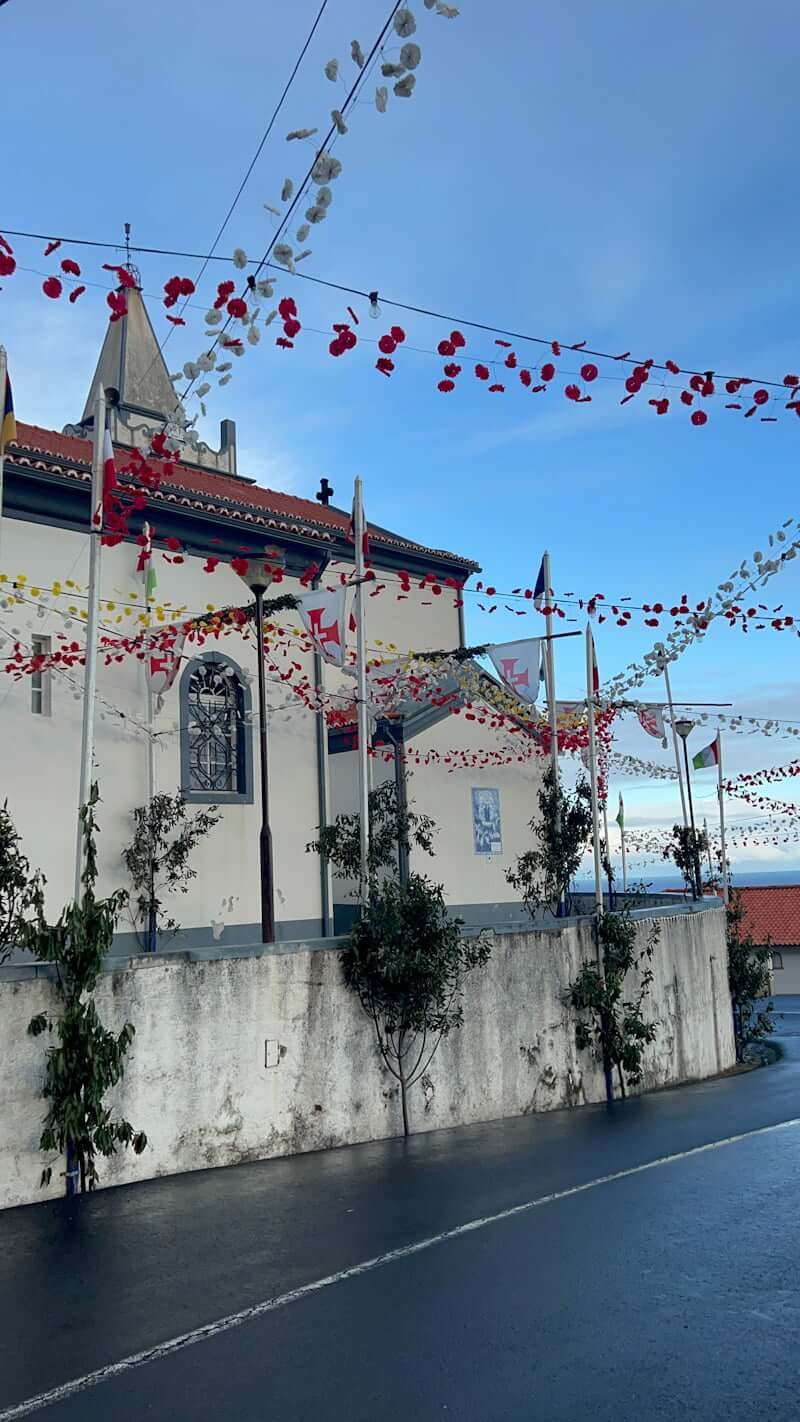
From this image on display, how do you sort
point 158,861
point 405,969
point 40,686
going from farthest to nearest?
point 158,861
point 40,686
point 405,969

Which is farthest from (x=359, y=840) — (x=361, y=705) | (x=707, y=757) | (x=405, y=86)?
(x=707, y=757)

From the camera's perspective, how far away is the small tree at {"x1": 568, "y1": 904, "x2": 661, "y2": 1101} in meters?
14.4

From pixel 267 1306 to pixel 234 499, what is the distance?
55.1 ft

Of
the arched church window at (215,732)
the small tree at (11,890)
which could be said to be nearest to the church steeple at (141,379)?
the arched church window at (215,732)

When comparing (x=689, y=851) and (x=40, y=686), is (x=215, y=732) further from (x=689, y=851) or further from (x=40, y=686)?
(x=689, y=851)

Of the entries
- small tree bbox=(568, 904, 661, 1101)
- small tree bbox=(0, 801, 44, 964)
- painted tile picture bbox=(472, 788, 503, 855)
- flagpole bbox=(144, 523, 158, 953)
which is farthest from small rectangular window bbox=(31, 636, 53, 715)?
painted tile picture bbox=(472, 788, 503, 855)

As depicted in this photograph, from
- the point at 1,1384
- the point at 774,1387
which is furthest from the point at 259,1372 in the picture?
the point at 774,1387

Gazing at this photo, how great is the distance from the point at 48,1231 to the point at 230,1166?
239 centimetres

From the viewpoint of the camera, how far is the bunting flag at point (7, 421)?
9.41 m

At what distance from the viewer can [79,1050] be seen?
349 inches

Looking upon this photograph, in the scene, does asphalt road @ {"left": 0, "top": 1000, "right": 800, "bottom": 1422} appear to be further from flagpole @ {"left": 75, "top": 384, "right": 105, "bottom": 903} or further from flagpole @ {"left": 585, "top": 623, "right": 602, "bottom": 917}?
flagpole @ {"left": 585, "top": 623, "right": 602, "bottom": 917}

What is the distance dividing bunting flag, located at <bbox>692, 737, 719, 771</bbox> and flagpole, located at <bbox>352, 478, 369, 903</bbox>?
1550 cm

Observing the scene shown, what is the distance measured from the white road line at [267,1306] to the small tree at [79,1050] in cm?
287

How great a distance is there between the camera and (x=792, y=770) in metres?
25.4
